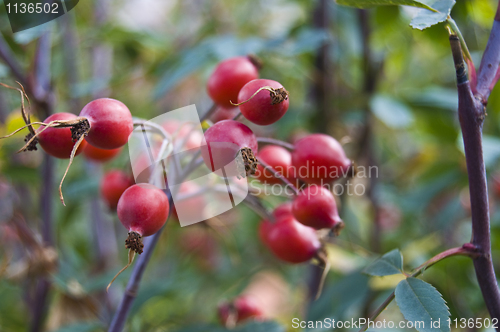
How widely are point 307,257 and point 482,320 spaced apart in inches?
24.3

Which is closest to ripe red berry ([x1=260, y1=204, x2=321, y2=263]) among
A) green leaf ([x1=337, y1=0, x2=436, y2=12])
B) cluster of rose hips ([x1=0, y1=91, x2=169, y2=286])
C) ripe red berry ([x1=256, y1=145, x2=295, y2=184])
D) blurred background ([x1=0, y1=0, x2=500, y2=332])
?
ripe red berry ([x1=256, y1=145, x2=295, y2=184])

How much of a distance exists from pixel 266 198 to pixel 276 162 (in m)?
0.29

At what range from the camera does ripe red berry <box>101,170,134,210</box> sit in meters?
0.87

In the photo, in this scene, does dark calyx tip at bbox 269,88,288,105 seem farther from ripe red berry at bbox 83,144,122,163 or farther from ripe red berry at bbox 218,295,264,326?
ripe red berry at bbox 218,295,264,326

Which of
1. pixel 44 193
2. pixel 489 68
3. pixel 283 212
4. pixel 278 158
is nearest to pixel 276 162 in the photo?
pixel 278 158

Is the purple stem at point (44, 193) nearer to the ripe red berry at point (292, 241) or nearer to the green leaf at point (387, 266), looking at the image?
the ripe red berry at point (292, 241)

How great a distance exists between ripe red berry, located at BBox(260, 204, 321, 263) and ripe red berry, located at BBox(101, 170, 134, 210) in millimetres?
339

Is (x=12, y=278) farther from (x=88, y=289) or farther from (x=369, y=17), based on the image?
(x=369, y=17)

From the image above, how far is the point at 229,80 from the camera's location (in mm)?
772

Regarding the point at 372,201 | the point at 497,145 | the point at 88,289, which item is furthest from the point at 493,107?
Result: the point at 88,289

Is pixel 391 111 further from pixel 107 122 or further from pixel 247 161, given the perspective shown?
pixel 107 122

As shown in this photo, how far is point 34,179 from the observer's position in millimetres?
1290

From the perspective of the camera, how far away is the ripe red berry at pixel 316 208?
669mm

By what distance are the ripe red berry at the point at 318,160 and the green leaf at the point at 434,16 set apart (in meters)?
0.24
